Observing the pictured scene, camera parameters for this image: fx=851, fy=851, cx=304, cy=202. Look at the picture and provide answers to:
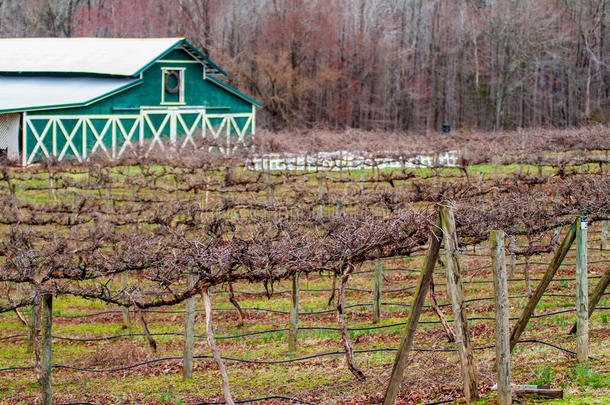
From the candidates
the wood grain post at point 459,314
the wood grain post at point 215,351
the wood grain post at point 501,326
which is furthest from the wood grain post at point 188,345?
the wood grain post at point 501,326

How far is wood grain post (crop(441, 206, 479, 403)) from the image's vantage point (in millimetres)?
9523

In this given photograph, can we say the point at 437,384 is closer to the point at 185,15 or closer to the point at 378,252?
the point at 378,252

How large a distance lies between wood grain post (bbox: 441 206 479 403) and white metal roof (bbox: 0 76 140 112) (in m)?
31.8

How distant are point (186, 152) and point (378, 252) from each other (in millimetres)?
24223

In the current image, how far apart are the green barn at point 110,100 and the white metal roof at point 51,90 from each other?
5 cm

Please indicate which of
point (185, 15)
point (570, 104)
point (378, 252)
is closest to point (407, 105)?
point (570, 104)

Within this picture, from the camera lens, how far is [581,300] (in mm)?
11062

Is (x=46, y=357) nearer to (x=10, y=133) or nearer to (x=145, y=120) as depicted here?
(x=10, y=133)

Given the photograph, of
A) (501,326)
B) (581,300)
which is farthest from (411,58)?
(501,326)

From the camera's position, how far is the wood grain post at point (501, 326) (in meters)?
9.39

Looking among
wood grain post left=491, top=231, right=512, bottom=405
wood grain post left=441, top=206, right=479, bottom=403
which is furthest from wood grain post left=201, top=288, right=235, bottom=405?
wood grain post left=491, top=231, right=512, bottom=405

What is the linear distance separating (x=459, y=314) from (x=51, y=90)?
3729 cm

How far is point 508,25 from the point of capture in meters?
62.8

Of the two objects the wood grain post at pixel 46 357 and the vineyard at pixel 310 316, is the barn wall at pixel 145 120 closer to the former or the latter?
the vineyard at pixel 310 316
